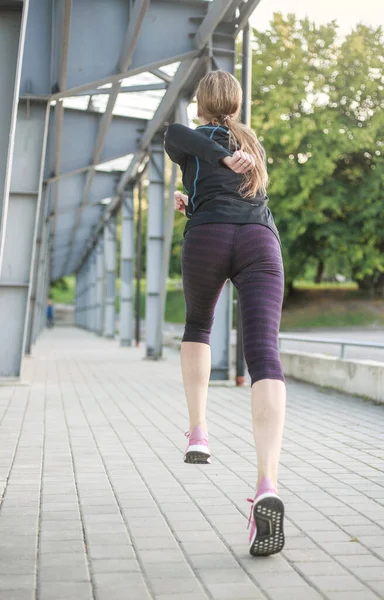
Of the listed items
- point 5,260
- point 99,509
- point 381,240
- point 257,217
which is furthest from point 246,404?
point 381,240

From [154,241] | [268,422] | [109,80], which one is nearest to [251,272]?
[268,422]

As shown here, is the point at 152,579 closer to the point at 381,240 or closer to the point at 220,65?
the point at 220,65

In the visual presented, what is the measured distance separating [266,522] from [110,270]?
2987 cm

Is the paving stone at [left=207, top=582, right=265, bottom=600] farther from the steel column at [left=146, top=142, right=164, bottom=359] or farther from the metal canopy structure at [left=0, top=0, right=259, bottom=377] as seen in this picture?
the steel column at [left=146, top=142, right=164, bottom=359]

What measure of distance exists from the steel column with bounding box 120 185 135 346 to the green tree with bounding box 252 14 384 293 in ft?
31.5

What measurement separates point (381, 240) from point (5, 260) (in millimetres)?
26795

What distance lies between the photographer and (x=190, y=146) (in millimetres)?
3768

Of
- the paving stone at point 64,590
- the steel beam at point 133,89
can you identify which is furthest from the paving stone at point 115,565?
the steel beam at point 133,89

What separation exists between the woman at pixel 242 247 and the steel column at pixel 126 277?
22.2m

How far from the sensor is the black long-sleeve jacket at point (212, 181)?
3.68 m

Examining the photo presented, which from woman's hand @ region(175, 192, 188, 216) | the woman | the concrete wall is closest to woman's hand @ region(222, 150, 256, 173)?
the woman

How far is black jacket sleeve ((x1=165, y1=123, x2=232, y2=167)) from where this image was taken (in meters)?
3.72

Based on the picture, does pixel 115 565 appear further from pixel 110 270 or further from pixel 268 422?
pixel 110 270

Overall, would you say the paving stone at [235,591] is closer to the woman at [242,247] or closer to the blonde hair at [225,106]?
the woman at [242,247]
